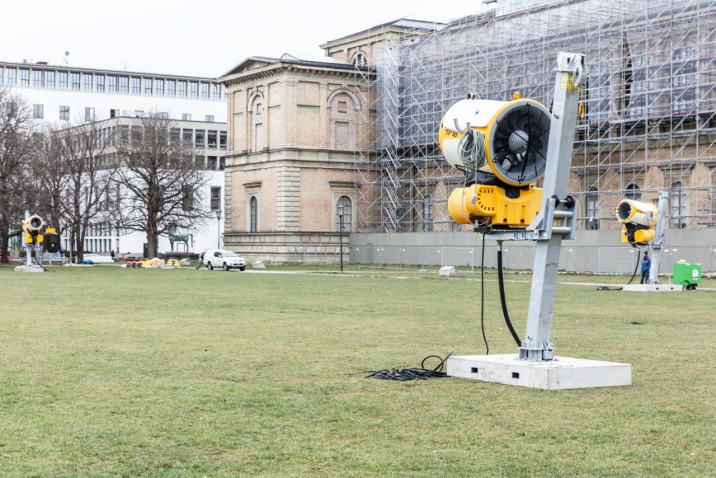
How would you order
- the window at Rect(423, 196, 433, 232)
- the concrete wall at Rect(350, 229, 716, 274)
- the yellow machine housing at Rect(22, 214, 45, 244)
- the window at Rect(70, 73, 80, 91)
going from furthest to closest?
the window at Rect(70, 73, 80, 91), the window at Rect(423, 196, 433, 232), the yellow machine housing at Rect(22, 214, 45, 244), the concrete wall at Rect(350, 229, 716, 274)

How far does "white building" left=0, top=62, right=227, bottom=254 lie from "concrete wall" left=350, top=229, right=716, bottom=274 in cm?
4456

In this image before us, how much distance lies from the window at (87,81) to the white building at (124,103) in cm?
7

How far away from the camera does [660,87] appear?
5272cm

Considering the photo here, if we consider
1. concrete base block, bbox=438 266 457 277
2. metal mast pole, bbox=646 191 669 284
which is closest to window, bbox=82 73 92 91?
concrete base block, bbox=438 266 457 277

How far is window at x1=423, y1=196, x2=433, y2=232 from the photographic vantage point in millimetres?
70688

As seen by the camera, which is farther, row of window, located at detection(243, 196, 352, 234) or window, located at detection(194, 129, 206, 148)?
window, located at detection(194, 129, 206, 148)

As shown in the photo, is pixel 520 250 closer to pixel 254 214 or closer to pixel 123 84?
pixel 254 214

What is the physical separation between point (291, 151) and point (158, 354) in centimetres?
5729

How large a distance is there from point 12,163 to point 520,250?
3183cm

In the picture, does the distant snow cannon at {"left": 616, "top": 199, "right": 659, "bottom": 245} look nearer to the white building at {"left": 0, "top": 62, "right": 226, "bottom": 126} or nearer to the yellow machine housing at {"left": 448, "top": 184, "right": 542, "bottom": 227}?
the yellow machine housing at {"left": 448, "top": 184, "right": 542, "bottom": 227}

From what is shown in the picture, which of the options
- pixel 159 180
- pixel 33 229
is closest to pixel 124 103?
pixel 159 180

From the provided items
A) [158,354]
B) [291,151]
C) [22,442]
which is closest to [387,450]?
[22,442]

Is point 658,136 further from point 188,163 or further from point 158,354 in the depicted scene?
point 158,354

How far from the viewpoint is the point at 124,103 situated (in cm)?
12606
